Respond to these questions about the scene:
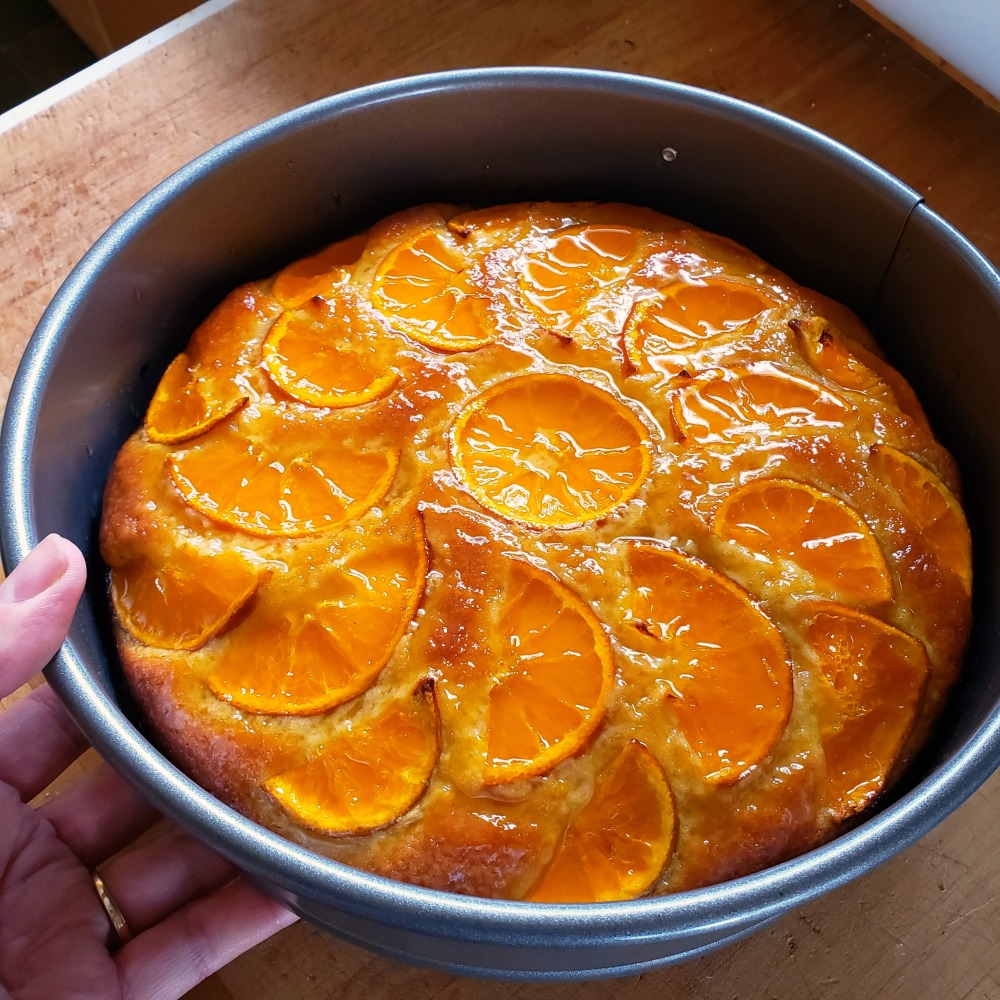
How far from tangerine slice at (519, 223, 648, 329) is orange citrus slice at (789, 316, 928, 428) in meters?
0.26

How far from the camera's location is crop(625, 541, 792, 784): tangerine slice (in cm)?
Result: 115

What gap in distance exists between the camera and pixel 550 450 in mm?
1296

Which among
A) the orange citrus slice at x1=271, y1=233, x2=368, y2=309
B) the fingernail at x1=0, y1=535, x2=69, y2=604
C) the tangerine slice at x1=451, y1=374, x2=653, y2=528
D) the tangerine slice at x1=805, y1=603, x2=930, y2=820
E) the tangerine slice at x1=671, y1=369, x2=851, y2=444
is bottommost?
the tangerine slice at x1=805, y1=603, x2=930, y2=820

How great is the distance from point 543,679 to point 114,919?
0.65m

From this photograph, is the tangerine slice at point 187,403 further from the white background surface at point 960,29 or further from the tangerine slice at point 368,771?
the white background surface at point 960,29

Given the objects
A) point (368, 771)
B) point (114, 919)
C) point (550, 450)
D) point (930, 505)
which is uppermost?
point (550, 450)

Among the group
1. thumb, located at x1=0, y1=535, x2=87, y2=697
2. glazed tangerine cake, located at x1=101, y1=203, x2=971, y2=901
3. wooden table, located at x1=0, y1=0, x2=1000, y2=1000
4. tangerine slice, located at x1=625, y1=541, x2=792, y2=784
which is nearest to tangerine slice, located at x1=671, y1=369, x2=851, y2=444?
glazed tangerine cake, located at x1=101, y1=203, x2=971, y2=901

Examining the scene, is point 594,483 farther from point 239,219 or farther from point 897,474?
point 239,219

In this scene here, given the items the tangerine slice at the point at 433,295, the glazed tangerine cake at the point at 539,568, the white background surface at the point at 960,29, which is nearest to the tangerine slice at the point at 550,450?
the glazed tangerine cake at the point at 539,568

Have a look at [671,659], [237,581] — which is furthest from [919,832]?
[237,581]

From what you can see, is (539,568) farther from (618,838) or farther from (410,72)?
(410,72)

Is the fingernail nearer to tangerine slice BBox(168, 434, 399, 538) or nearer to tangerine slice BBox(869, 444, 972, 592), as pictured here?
tangerine slice BBox(168, 434, 399, 538)

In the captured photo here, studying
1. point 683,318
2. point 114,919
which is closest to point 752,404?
point 683,318

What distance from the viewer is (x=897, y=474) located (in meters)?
1.34
